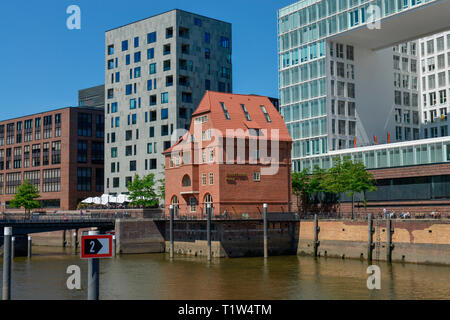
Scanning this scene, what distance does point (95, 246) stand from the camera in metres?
13.0

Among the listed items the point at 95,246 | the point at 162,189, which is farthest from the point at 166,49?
the point at 95,246

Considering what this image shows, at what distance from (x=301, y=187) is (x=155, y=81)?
4099 centimetres

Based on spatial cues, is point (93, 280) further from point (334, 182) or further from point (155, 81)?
point (155, 81)

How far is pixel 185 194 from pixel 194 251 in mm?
10726

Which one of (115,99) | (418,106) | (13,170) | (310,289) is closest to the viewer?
(310,289)

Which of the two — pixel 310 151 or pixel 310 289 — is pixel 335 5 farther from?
pixel 310 289

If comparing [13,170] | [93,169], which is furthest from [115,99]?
[13,170]

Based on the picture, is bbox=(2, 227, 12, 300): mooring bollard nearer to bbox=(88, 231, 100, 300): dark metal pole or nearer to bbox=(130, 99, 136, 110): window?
bbox=(88, 231, 100, 300): dark metal pole

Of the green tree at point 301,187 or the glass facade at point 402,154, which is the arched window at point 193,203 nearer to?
the green tree at point 301,187

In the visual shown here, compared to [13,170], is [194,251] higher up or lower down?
lower down

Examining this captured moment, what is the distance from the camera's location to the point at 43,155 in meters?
144

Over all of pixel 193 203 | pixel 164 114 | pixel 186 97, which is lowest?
pixel 193 203

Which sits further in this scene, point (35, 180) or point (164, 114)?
point (35, 180)

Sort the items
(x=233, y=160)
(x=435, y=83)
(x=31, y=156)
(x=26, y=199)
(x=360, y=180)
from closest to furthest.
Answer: (x=233, y=160) < (x=360, y=180) < (x=435, y=83) < (x=26, y=199) < (x=31, y=156)
